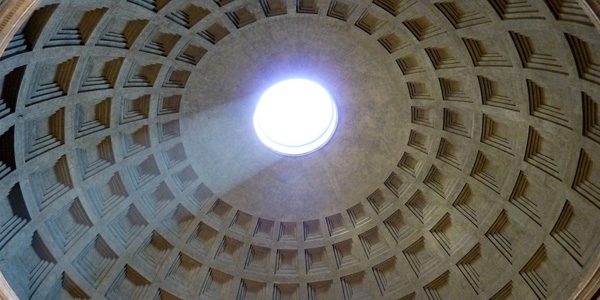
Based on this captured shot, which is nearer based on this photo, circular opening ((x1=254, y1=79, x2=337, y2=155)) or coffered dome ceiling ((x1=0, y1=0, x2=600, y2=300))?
coffered dome ceiling ((x1=0, y1=0, x2=600, y2=300))

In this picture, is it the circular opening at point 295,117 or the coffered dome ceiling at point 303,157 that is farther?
the circular opening at point 295,117

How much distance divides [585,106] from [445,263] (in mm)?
9575

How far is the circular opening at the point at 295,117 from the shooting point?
2681cm

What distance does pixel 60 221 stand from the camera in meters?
22.5

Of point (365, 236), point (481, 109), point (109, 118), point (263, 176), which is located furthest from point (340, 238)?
point (109, 118)

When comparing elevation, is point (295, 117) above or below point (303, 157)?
above

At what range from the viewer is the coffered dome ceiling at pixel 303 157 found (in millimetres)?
19672

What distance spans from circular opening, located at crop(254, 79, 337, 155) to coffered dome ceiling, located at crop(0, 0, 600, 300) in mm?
629

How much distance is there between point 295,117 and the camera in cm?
3022

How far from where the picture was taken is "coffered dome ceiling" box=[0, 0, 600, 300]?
19.7 meters

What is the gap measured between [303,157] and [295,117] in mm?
3711

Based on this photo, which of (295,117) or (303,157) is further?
(295,117)

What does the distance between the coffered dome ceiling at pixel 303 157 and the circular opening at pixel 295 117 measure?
0.63 m

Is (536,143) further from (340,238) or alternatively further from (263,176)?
(263,176)
